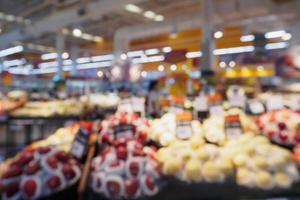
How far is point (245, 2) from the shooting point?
30.8ft

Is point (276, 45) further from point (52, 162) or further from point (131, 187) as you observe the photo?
point (52, 162)

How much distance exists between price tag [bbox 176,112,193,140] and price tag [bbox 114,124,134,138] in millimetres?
352

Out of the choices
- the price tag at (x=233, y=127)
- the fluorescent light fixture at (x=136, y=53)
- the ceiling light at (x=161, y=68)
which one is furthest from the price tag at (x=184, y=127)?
the ceiling light at (x=161, y=68)

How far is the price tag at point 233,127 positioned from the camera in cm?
253

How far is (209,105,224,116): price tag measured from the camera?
302cm

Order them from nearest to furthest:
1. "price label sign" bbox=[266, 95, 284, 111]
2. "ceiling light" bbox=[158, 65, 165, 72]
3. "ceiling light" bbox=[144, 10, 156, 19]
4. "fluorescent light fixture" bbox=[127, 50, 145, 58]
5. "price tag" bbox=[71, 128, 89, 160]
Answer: "price tag" bbox=[71, 128, 89, 160] < "price label sign" bbox=[266, 95, 284, 111] < "ceiling light" bbox=[144, 10, 156, 19] < "fluorescent light fixture" bbox=[127, 50, 145, 58] < "ceiling light" bbox=[158, 65, 165, 72]

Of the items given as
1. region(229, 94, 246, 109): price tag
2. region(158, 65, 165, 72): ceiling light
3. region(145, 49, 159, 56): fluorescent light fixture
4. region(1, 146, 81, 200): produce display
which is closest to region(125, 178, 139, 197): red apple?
region(1, 146, 81, 200): produce display

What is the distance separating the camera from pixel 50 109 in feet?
21.5

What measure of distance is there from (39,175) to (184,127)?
1.14 m

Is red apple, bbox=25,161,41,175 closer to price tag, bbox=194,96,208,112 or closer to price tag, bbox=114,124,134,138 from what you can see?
price tag, bbox=114,124,134,138

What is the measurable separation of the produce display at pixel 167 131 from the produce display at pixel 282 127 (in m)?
0.56

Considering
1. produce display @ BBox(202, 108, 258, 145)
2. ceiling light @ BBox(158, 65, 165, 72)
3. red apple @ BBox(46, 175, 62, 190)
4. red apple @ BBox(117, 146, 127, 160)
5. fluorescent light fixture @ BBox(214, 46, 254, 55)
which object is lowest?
red apple @ BBox(46, 175, 62, 190)

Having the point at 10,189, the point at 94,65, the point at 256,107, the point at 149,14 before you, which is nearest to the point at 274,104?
the point at 256,107

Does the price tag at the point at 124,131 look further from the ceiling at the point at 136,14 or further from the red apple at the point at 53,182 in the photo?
the ceiling at the point at 136,14
